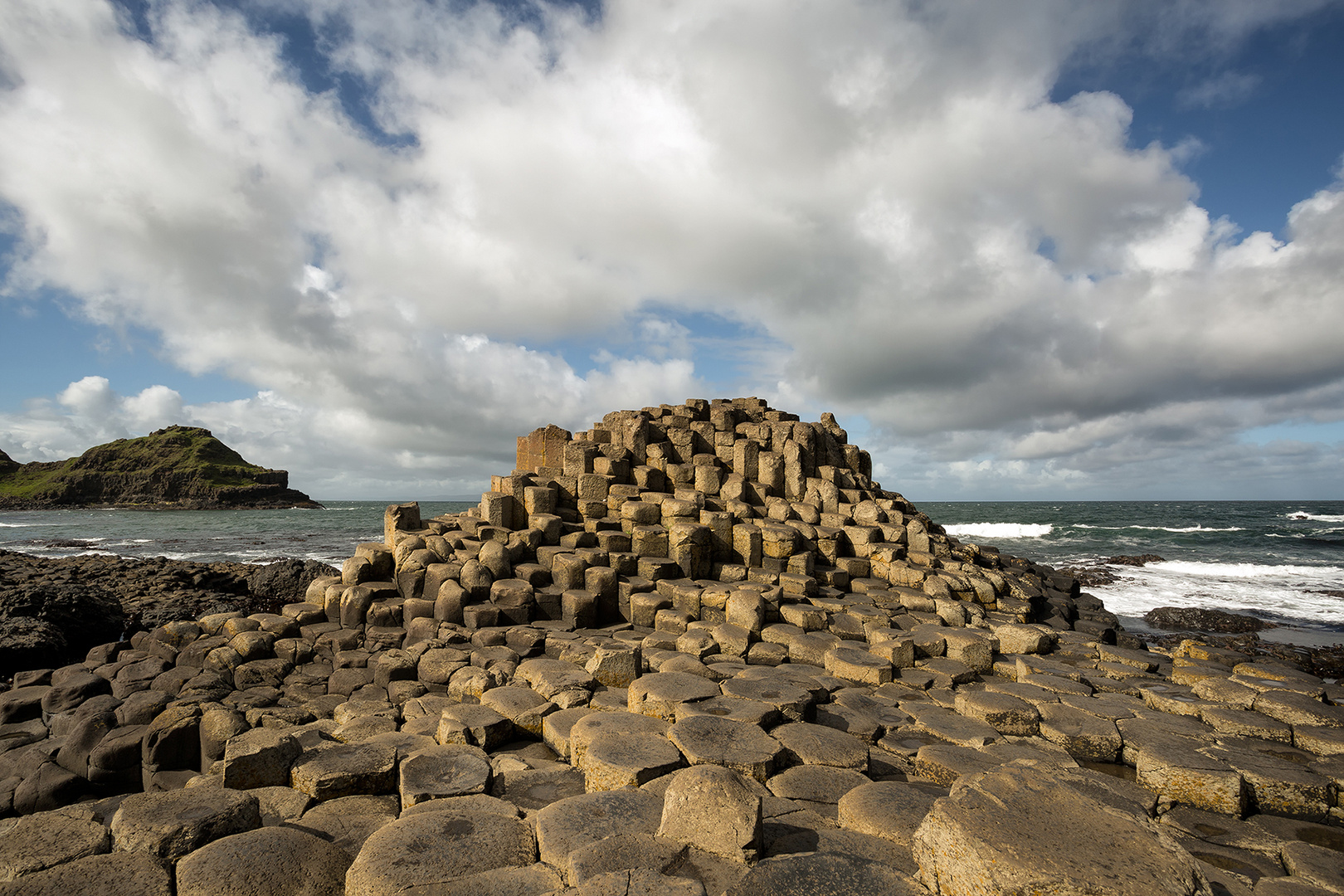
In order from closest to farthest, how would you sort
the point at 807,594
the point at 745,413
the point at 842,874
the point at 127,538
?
the point at 842,874
the point at 807,594
the point at 745,413
the point at 127,538

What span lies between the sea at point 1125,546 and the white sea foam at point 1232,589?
0.05m

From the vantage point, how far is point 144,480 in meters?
84.1

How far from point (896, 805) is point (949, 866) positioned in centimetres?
110

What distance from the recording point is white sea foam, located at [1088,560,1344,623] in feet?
61.0

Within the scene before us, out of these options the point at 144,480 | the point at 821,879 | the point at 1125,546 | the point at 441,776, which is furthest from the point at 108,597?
the point at 144,480

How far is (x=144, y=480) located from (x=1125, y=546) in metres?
Answer: 110

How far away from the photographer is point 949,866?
110 inches

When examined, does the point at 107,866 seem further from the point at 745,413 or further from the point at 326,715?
the point at 745,413

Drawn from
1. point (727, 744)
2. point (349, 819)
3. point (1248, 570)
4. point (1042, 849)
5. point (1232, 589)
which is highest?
point (1042, 849)

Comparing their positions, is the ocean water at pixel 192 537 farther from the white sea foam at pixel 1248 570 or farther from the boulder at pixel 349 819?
the white sea foam at pixel 1248 570

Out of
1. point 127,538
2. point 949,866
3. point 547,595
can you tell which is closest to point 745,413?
point 547,595

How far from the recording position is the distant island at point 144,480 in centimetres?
8081

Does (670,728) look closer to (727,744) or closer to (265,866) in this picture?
(727,744)

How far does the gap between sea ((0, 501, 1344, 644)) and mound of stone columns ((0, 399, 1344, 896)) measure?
36.5 feet
